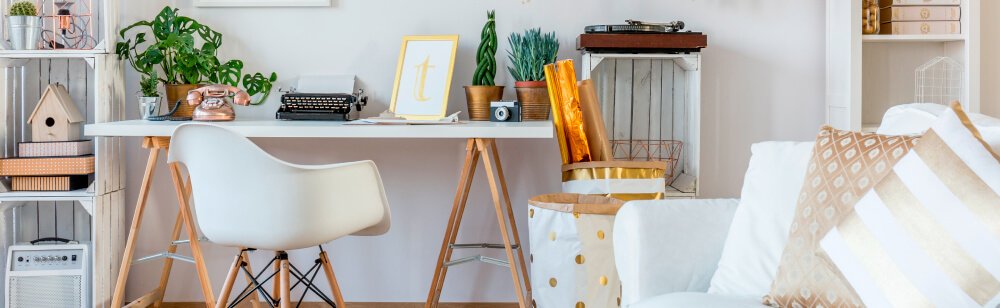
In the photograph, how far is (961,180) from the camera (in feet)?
5.07

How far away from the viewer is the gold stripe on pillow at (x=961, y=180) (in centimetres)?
150

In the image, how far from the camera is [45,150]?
302cm

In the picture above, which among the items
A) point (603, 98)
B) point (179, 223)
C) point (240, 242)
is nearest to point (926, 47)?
point (603, 98)

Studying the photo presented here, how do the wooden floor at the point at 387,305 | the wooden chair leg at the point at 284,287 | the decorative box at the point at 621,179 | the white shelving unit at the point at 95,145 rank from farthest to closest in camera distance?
the wooden floor at the point at 387,305 → the white shelving unit at the point at 95,145 → the decorative box at the point at 621,179 → the wooden chair leg at the point at 284,287

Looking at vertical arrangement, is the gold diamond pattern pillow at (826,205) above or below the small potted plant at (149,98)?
below

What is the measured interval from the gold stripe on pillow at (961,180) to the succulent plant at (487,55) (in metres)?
1.73

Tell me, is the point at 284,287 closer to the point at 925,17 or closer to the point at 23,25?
the point at 23,25

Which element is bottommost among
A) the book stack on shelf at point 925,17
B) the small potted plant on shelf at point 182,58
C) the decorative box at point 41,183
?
the decorative box at point 41,183

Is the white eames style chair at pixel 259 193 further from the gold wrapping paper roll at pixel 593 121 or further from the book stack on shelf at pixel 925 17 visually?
the book stack on shelf at pixel 925 17

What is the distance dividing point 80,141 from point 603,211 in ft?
6.04

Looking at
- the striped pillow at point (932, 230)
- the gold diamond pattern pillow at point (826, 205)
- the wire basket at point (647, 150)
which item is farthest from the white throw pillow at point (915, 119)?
the wire basket at point (647, 150)

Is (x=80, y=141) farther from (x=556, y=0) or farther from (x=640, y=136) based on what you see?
(x=640, y=136)

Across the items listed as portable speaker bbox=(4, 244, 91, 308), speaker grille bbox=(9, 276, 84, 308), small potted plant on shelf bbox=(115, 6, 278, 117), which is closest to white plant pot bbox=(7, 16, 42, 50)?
small potted plant on shelf bbox=(115, 6, 278, 117)

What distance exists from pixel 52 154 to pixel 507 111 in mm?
1539
